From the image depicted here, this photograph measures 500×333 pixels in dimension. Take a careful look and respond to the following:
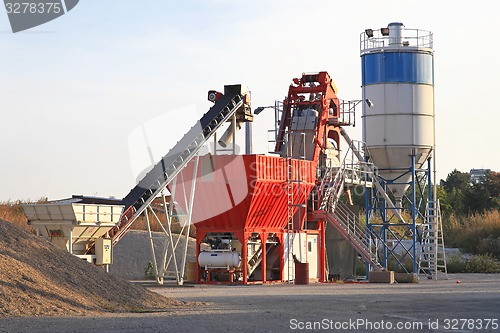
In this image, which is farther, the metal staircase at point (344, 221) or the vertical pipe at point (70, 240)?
the metal staircase at point (344, 221)

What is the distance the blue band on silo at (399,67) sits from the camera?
43.3 metres

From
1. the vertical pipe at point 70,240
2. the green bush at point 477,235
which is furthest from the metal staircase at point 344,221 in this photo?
the green bush at point 477,235

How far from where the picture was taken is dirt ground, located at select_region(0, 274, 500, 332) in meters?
18.5

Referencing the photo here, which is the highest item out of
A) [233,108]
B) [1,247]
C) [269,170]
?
[233,108]

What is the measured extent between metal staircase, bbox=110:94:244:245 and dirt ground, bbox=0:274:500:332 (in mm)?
7247

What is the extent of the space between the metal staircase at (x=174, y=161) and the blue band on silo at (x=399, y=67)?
7.34 m

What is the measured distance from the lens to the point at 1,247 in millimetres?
24688

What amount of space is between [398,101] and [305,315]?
23.3 meters

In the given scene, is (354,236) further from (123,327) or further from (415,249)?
(123,327)

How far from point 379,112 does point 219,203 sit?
969cm

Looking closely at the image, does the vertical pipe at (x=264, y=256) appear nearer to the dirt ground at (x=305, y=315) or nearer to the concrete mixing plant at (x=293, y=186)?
the concrete mixing plant at (x=293, y=186)

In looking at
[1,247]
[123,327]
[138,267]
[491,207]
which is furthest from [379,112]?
[491,207]

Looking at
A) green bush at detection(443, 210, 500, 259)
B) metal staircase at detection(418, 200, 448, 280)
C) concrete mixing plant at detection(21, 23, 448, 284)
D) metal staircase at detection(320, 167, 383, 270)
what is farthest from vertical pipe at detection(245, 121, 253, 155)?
green bush at detection(443, 210, 500, 259)

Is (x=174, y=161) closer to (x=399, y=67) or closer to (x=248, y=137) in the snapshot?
(x=248, y=137)
